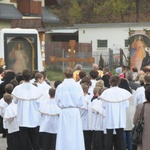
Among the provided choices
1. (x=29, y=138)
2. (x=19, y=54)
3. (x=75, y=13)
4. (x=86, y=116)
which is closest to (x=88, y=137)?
(x=86, y=116)

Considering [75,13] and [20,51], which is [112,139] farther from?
[75,13]

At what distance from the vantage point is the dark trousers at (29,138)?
14078mm

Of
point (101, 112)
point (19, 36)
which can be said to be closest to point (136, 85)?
point (101, 112)

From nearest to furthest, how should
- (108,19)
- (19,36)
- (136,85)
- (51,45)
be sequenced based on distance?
(136,85)
(19,36)
(51,45)
(108,19)

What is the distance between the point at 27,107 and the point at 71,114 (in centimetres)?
146

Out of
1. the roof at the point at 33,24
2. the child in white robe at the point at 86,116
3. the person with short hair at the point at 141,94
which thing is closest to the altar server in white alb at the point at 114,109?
the person with short hair at the point at 141,94

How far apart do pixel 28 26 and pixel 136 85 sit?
23847 mm

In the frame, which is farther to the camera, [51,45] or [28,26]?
[51,45]

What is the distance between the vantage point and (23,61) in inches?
1046

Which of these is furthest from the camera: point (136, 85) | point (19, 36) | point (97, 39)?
point (97, 39)

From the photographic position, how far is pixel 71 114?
1288 cm

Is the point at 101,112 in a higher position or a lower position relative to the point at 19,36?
lower

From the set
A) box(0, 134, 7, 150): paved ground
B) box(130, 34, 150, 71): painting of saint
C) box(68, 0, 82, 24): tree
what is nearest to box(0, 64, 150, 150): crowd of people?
box(0, 134, 7, 150): paved ground

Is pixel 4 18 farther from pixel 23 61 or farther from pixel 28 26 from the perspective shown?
pixel 23 61
